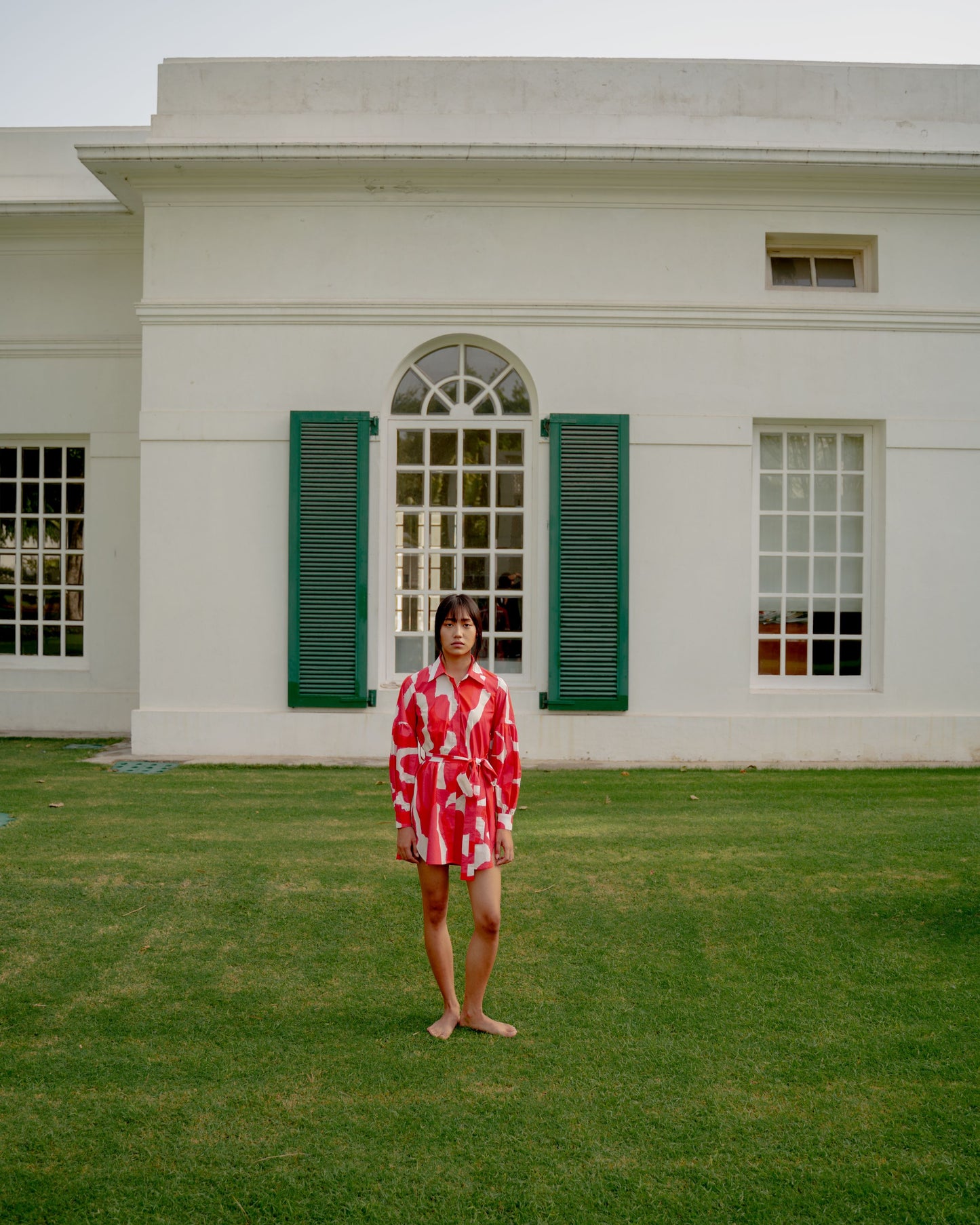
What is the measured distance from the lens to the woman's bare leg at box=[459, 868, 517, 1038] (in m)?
3.79

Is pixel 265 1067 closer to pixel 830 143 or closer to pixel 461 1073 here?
pixel 461 1073

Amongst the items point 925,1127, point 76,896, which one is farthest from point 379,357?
point 925,1127

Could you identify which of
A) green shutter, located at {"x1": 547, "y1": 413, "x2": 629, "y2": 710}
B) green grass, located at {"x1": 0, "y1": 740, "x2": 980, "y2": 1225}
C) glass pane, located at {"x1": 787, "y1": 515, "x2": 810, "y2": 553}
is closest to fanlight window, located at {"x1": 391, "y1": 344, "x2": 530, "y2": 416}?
green shutter, located at {"x1": 547, "y1": 413, "x2": 629, "y2": 710}

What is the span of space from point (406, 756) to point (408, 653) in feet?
19.2

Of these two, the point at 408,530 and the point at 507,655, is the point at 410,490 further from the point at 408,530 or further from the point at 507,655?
the point at 507,655

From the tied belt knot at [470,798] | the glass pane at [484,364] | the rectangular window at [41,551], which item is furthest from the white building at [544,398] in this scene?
the tied belt knot at [470,798]

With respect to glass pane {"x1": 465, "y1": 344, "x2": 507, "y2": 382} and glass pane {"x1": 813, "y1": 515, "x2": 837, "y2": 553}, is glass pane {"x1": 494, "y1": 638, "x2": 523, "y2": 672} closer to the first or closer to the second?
glass pane {"x1": 465, "y1": 344, "x2": 507, "y2": 382}

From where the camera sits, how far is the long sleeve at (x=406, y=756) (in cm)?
384

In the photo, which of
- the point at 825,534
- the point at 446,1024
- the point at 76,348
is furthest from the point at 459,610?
the point at 76,348

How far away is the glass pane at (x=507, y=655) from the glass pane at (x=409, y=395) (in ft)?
6.76

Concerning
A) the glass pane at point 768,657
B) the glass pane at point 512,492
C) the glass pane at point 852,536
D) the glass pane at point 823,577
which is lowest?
→ the glass pane at point 768,657

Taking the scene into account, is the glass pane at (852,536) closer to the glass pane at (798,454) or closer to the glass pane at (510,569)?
the glass pane at (798,454)

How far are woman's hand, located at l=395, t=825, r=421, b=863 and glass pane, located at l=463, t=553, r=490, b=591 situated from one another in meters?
5.91

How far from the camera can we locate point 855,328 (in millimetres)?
9555
